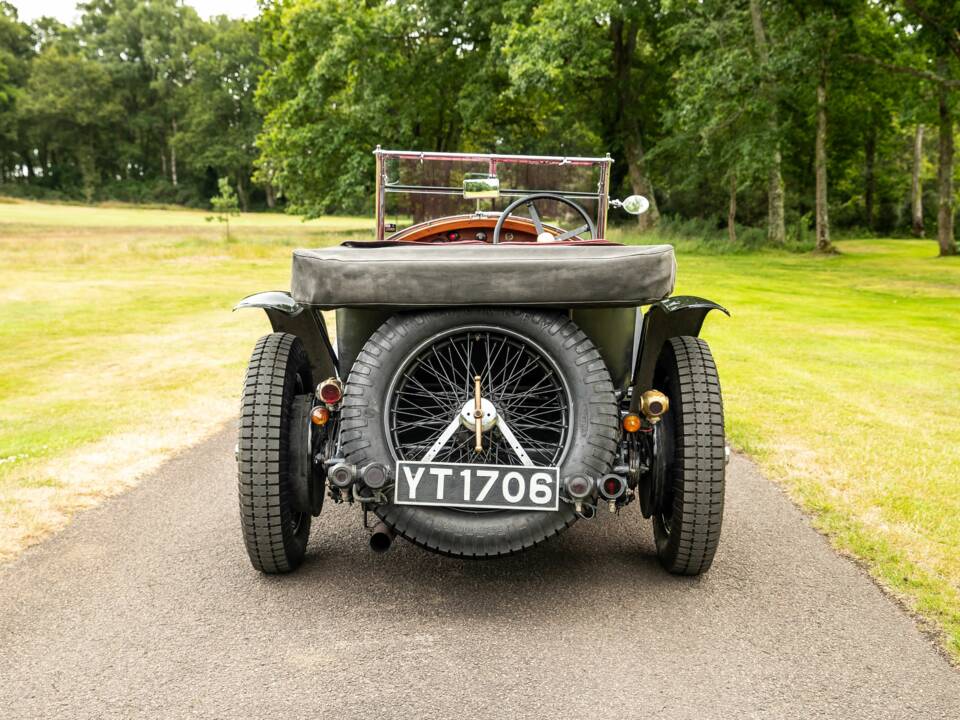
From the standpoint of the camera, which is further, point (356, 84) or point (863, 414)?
point (356, 84)

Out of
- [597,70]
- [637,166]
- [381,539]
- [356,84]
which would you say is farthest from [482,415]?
[637,166]

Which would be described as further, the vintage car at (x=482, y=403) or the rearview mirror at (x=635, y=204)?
the rearview mirror at (x=635, y=204)

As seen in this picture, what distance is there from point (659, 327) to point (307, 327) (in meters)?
1.47

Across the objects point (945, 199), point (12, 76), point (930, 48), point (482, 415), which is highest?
point (12, 76)

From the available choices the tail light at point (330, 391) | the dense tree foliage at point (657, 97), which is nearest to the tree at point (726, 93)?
the dense tree foliage at point (657, 97)

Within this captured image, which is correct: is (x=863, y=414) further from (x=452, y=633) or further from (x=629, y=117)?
(x=629, y=117)

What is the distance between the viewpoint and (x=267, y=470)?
9.80 ft

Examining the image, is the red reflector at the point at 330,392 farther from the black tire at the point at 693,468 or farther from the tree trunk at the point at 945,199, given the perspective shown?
the tree trunk at the point at 945,199

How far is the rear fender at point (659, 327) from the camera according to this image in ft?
10.7

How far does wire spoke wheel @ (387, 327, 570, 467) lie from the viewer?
2.88 m

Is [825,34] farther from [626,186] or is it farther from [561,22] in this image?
A: [626,186]

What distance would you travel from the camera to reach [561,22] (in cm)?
2086

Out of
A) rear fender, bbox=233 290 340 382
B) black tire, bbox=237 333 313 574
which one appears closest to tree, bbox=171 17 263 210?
rear fender, bbox=233 290 340 382

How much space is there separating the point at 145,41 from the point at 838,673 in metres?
80.8
